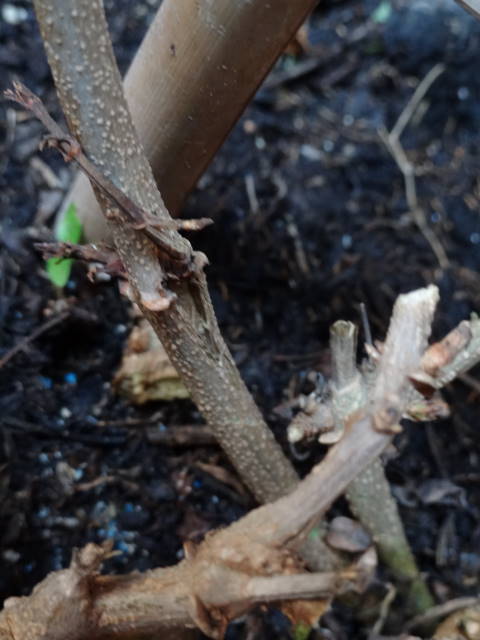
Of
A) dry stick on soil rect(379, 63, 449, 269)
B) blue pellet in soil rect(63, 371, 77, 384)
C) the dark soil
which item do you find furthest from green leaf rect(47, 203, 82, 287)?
dry stick on soil rect(379, 63, 449, 269)

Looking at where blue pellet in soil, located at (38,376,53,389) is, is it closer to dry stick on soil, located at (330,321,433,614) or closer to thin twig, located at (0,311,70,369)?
thin twig, located at (0,311,70,369)

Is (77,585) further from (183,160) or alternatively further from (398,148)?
(398,148)

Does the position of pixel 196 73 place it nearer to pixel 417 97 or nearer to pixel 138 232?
pixel 138 232

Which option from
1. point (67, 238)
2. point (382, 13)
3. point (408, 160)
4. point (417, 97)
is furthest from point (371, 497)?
point (382, 13)

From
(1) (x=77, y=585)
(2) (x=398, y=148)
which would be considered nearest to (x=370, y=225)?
(2) (x=398, y=148)

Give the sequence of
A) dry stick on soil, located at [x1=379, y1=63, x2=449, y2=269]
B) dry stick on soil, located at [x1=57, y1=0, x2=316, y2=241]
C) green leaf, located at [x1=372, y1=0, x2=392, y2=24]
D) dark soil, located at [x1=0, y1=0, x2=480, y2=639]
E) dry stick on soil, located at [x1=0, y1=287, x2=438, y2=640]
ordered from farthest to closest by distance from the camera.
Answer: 1. green leaf, located at [x1=372, y1=0, x2=392, y2=24]
2. dry stick on soil, located at [x1=379, y1=63, x2=449, y2=269]
3. dark soil, located at [x1=0, y1=0, x2=480, y2=639]
4. dry stick on soil, located at [x1=57, y1=0, x2=316, y2=241]
5. dry stick on soil, located at [x1=0, y1=287, x2=438, y2=640]

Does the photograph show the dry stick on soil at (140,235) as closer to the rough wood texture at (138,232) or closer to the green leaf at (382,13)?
the rough wood texture at (138,232)

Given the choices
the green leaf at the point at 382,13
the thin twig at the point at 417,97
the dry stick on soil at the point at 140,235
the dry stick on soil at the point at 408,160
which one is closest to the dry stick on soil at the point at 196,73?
the dry stick on soil at the point at 140,235
